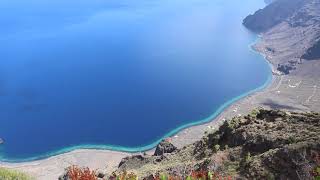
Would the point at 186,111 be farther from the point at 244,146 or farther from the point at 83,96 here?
the point at 244,146

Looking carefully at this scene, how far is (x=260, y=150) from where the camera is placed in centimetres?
3891

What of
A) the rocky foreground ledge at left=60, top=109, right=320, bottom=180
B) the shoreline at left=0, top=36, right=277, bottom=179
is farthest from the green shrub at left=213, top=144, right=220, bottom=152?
the shoreline at left=0, top=36, right=277, bottom=179

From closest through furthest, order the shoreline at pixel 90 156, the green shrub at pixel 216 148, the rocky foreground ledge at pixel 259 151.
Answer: the rocky foreground ledge at pixel 259 151 → the green shrub at pixel 216 148 → the shoreline at pixel 90 156

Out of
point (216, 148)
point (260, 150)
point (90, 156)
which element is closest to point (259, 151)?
point (260, 150)

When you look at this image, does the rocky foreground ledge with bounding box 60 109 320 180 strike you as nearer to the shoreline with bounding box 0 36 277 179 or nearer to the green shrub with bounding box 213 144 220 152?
the green shrub with bounding box 213 144 220 152

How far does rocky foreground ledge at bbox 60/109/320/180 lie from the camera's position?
31.9 m

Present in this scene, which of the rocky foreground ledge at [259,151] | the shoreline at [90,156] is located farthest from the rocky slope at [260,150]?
the shoreline at [90,156]

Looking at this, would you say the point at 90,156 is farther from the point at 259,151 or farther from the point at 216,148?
the point at 259,151

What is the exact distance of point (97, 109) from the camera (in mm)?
166000

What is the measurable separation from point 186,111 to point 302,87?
55.4 metres

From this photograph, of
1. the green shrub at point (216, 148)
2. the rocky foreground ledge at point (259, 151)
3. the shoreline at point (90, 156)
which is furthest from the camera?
the shoreline at point (90, 156)

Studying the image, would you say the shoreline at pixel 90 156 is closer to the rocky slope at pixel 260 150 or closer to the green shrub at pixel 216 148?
the rocky slope at pixel 260 150

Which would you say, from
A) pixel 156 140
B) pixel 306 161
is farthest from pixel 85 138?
pixel 306 161

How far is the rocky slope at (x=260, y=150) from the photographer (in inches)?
1259
